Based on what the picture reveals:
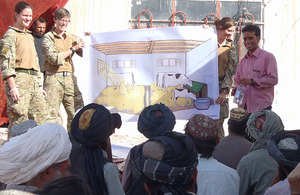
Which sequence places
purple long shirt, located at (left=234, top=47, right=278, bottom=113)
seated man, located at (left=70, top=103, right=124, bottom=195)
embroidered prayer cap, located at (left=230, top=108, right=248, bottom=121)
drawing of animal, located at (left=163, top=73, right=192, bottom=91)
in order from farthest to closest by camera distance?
drawing of animal, located at (left=163, top=73, right=192, bottom=91)
purple long shirt, located at (left=234, top=47, right=278, bottom=113)
embroidered prayer cap, located at (left=230, top=108, right=248, bottom=121)
seated man, located at (left=70, top=103, right=124, bottom=195)

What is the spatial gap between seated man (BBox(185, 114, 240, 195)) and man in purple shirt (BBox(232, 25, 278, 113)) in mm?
2511

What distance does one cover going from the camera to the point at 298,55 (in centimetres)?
1004

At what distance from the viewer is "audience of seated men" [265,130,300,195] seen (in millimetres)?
2471

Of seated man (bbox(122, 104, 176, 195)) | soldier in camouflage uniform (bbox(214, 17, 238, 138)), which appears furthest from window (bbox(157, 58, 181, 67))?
seated man (bbox(122, 104, 176, 195))

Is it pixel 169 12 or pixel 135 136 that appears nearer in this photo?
pixel 135 136

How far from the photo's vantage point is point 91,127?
9.00 ft

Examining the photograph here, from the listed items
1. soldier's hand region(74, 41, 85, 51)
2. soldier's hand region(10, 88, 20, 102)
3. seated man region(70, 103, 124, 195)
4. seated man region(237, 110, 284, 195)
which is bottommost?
seated man region(237, 110, 284, 195)

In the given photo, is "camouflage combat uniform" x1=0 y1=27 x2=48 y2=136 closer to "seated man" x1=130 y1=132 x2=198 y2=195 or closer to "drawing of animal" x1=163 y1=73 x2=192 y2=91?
"drawing of animal" x1=163 y1=73 x2=192 y2=91

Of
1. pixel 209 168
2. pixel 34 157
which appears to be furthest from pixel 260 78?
pixel 34 157

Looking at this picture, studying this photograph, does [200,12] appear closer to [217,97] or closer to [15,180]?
[217,97]

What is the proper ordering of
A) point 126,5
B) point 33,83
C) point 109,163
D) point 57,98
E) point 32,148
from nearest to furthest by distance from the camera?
point 32,148 < point 109,163 < point 33,83 < point 57,98 < point 126,5

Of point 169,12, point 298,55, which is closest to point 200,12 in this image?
point 169,12

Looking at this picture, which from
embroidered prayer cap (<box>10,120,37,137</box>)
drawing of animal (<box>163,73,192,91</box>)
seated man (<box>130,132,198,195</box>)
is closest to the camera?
seated man (<box>130,132,198,195</box>)

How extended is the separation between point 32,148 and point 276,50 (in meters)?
8.80
